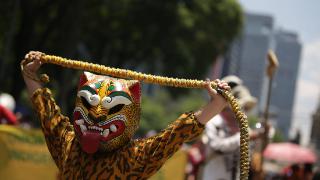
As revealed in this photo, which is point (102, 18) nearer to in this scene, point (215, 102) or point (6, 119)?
point (6, 119)

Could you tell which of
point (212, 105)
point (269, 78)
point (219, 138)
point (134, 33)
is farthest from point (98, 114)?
point (134, 33)

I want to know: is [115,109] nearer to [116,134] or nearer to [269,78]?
[116,134]

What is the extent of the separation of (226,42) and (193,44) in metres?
3.40

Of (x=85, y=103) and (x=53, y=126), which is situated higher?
(x=85, y=103)

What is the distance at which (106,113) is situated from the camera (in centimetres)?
393

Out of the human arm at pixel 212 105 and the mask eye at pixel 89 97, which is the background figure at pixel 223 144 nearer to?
the human arm at pixel 212 105

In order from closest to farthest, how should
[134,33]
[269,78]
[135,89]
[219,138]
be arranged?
[135,89]
[219,138]
[269,78]
[134,33]

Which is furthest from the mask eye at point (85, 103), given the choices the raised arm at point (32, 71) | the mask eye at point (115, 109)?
the raised arm at point (32, 71)

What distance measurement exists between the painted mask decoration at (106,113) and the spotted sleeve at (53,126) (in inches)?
10.2

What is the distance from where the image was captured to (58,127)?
429 centimetres

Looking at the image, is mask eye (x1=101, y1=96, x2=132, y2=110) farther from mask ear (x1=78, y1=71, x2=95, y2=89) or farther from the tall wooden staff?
the tall wooden staff

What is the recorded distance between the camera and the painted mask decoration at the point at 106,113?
3908 millimetres

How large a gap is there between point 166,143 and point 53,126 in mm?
717

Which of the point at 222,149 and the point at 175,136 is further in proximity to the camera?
the point at 222,149
